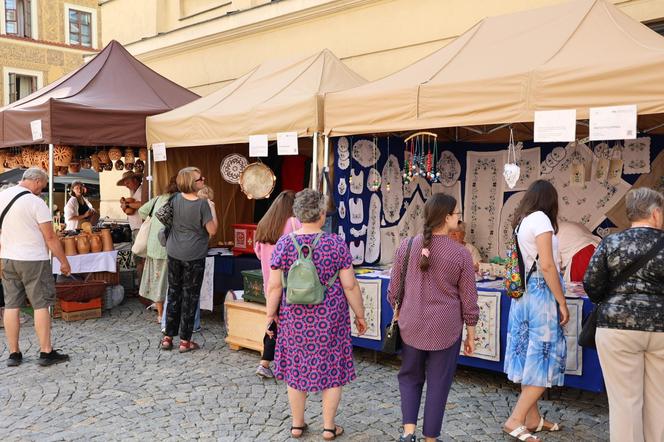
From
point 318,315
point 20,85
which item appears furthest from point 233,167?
point 20,85

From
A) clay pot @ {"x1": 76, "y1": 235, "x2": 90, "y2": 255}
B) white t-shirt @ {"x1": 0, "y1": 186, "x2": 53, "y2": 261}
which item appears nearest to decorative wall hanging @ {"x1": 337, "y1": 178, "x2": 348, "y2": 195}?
white t-shirt @ {"x1": 0, "y1": 186, "x2": 53, "y2": 261}

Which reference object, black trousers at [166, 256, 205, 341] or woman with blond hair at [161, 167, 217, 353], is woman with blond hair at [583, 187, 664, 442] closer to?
woman with blond hair at [161, 167, 217, 353]

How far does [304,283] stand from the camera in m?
3.20

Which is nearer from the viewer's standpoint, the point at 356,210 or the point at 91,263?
the point at 356,210

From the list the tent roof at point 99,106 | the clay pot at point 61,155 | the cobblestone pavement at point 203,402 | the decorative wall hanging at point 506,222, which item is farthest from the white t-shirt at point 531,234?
the clay pot at point 61,155

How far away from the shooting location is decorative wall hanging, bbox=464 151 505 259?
235 inches

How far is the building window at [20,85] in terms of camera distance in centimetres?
2400

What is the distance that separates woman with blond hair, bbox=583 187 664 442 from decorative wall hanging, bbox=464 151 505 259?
10.1ft

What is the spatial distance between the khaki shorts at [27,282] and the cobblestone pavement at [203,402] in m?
0.54

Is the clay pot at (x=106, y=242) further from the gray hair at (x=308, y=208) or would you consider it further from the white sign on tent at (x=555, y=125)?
the white sign on tent at (x=555, y=125)

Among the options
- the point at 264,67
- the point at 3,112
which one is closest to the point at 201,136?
the point at 264,67

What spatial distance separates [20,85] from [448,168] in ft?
A: 77.4

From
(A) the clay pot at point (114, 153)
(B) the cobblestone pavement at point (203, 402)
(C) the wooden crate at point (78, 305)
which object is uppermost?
(A) the clay pot at point (114, 153)

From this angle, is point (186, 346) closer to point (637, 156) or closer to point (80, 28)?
point (637, 156)
